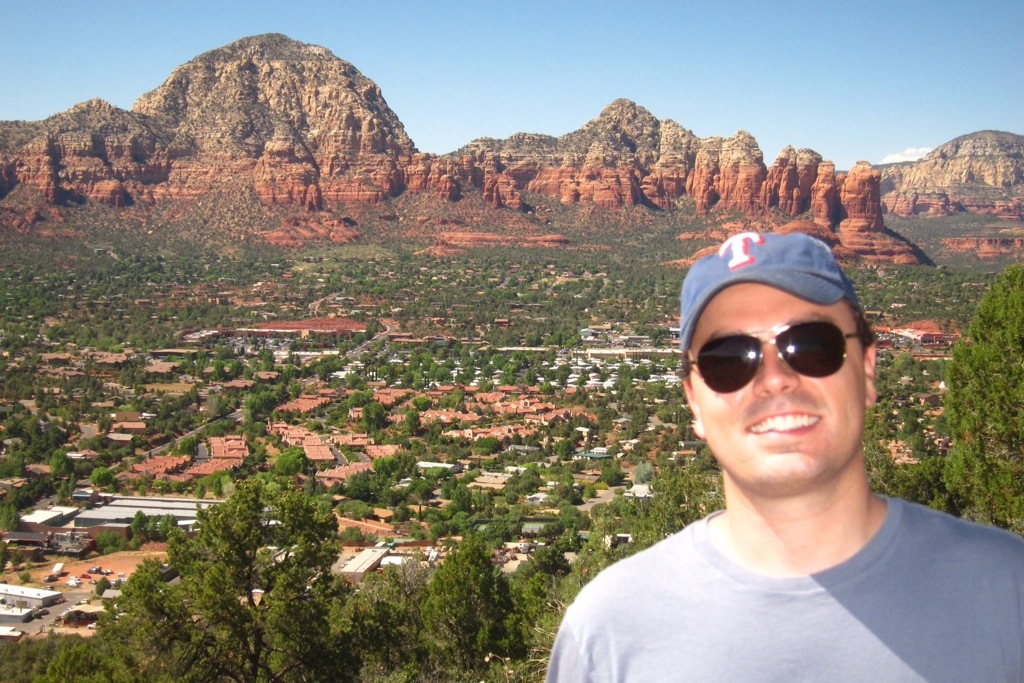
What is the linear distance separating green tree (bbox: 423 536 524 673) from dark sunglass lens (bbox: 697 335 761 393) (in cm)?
1129

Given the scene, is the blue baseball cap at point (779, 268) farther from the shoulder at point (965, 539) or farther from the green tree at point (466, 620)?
the green tree at point (466, 620)

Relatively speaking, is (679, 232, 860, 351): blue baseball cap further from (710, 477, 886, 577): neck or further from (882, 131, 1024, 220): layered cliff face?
(882, 131, 1024, 220): layered cliff face

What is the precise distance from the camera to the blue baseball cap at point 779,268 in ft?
6.03

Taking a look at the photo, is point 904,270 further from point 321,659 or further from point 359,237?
point 321,659

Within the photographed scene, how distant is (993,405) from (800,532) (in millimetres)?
9895

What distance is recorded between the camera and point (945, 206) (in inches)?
6058

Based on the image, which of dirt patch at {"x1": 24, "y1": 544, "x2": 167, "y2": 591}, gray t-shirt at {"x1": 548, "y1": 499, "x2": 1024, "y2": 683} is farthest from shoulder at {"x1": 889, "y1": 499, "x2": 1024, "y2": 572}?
dirt patch at {"x1": 24, "y1": 544, "x2": 167, "y2": 591}

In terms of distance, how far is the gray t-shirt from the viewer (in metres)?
1.73

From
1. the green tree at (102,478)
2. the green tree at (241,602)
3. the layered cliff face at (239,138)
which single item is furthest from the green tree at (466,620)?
the layered cliff face at (239,138)

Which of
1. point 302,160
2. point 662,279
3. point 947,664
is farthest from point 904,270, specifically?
point 947,664

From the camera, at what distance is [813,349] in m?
1.86

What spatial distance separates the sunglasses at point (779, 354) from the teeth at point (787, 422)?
10 centimetres

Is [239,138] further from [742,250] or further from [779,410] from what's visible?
[779,410]

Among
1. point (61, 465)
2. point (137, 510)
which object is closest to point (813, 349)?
point (137, 510)
